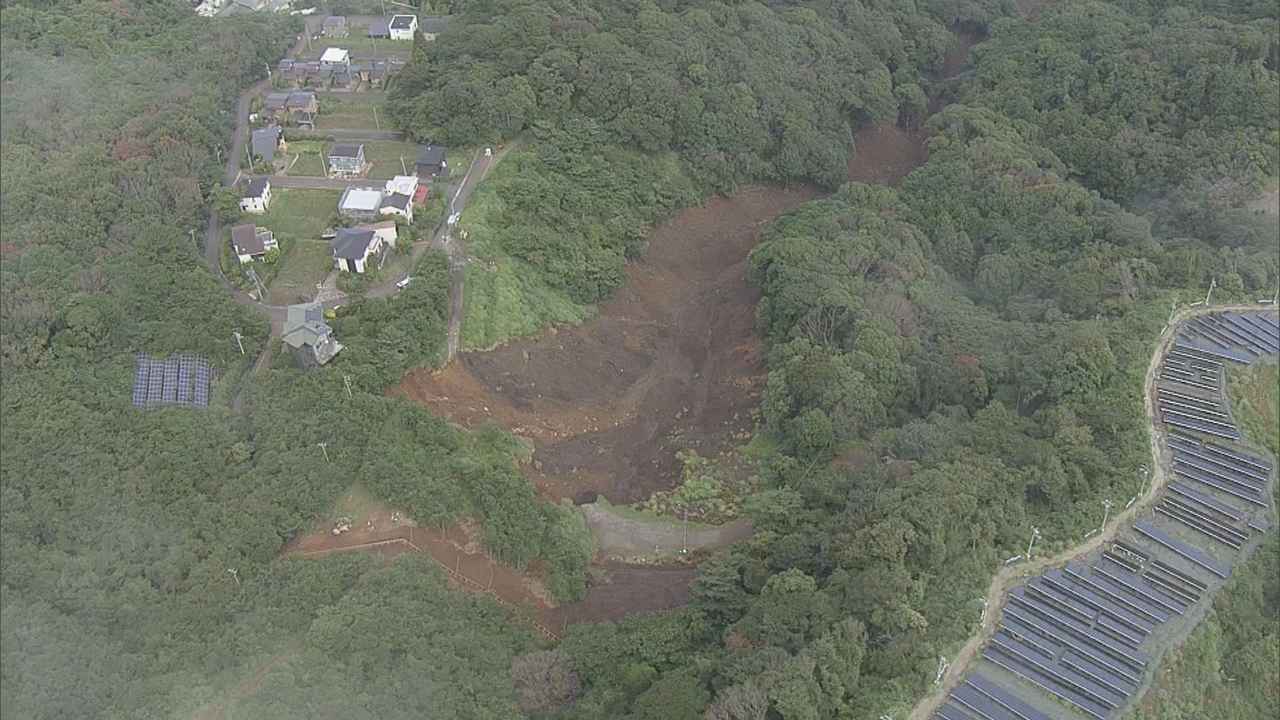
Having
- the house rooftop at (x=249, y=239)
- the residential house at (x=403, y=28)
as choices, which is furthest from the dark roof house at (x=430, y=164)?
the residential house at (x=403, y=28)

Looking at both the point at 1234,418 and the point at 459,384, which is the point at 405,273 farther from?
the point at 1234,418

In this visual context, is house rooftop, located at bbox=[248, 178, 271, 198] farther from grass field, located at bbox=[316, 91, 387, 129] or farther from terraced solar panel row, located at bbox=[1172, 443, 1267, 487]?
terraced solar panel row, located at bbox=[1172, 443, 1267, 487]

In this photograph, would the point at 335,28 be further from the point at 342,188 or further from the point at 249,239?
the point at 249,239

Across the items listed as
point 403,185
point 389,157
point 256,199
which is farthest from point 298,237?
point 389,157

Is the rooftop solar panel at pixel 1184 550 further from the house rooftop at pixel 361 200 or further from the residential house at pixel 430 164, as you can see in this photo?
the residential house at pixel 430 164

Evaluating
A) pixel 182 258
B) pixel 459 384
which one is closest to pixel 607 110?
pixel 459 384

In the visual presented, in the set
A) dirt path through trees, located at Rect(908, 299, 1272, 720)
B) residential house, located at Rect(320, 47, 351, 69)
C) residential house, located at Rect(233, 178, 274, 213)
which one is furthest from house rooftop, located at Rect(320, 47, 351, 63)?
dirt path through trees, located at Rect(908, 299, 1272, 720)
